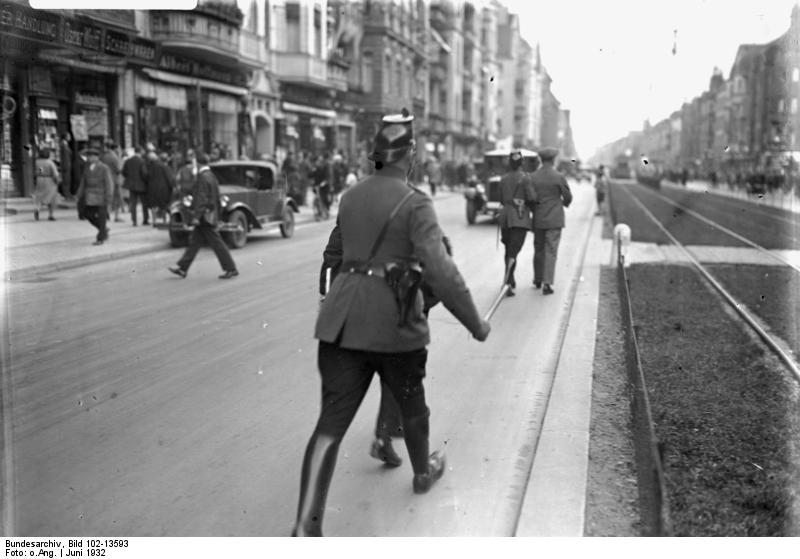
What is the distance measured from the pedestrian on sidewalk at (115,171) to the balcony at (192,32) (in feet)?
15.6

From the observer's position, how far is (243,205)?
55.1 ft

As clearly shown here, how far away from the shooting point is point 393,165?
3770mm

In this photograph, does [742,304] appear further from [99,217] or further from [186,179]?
[99,217]

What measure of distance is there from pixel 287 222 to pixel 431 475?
14.4 meters

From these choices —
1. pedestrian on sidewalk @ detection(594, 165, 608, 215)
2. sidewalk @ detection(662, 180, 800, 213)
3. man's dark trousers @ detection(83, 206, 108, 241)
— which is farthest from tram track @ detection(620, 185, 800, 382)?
man's dark trousers @ detection(83, 206, 108, 241)

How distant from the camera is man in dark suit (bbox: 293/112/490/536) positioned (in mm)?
3615

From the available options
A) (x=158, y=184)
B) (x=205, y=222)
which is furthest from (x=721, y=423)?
(x=158, y=184)

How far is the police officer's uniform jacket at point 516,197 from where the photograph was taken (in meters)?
10.6

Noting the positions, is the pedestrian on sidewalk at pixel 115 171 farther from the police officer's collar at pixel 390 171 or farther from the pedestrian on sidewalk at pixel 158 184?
the police officer's collar at pixel 390 171

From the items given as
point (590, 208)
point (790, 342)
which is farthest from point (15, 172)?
point (590, 208)

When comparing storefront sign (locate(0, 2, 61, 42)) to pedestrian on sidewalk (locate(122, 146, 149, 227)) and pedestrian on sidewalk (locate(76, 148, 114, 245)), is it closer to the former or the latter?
pedestrian on sidewalk (locate(76, 148, 114, 245))

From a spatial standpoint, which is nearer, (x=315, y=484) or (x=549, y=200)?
(x=315, y=484)

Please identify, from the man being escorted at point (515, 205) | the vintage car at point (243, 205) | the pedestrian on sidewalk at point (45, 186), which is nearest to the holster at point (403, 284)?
the man being escorted at point (515, 205)
